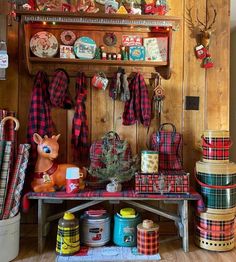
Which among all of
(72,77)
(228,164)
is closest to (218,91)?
(228,164)

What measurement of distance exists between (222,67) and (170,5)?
665 millimetres

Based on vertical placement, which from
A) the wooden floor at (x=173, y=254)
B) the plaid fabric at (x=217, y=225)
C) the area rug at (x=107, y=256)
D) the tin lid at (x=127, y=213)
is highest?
the tin lid at (x=127, y=213)

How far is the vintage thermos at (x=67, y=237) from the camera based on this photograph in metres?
1.86

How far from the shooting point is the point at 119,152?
2035 millimetres

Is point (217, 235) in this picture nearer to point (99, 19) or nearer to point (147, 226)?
point (147, 226)

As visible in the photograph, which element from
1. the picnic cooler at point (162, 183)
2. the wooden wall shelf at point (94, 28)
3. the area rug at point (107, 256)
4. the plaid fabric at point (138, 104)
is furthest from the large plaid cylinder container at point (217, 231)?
the wooden wall shelf at point (94, 28)

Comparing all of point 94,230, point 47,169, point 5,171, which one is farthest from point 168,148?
point 5,171

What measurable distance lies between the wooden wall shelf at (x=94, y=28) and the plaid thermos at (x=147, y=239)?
3.81ft

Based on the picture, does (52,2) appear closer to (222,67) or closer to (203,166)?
(222,67)

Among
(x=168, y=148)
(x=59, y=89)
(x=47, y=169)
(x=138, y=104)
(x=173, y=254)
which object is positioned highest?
(x=59, y=89)

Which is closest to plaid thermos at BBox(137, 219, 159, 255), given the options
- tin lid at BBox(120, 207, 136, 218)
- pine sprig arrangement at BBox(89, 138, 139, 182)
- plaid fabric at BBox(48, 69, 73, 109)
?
tin lid at BBox(120, 207, 136, 218)

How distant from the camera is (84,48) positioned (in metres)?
2.17

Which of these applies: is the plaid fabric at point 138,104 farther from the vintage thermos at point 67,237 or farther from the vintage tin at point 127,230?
the vintage thermos at point 67,237

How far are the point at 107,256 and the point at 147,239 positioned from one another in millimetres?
286
